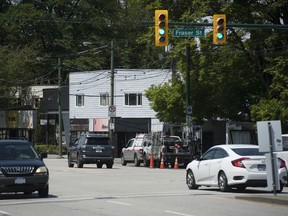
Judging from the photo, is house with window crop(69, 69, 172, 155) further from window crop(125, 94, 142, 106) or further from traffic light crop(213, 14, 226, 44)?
traffic light crop(213, 14, 226, 44)

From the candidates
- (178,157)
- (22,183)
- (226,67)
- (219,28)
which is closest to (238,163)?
(219,28)

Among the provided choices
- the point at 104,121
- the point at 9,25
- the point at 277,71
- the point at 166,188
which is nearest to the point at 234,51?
the point at 277,71

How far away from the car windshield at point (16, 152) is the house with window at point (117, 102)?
42.7 meters

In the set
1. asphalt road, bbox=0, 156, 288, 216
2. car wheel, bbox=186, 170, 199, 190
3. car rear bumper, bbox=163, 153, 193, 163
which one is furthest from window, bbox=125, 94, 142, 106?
car wheel, bbox=186, 170, 199, 190

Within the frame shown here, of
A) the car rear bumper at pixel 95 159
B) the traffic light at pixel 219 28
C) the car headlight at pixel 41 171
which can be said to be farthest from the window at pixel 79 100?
the car headlight at pixel 41 171

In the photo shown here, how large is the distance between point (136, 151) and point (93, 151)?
4.59 m

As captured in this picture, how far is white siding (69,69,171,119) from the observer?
6719 cm

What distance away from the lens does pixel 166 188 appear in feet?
83.7

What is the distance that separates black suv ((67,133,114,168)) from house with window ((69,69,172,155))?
2166 centimetres

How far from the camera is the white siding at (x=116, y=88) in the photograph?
220 ft

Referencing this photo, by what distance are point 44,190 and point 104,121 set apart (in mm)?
46661

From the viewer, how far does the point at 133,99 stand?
67.8 m

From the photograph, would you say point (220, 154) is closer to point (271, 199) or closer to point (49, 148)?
point (271, 199)

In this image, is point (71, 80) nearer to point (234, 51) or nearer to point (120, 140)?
point (120, 140)
